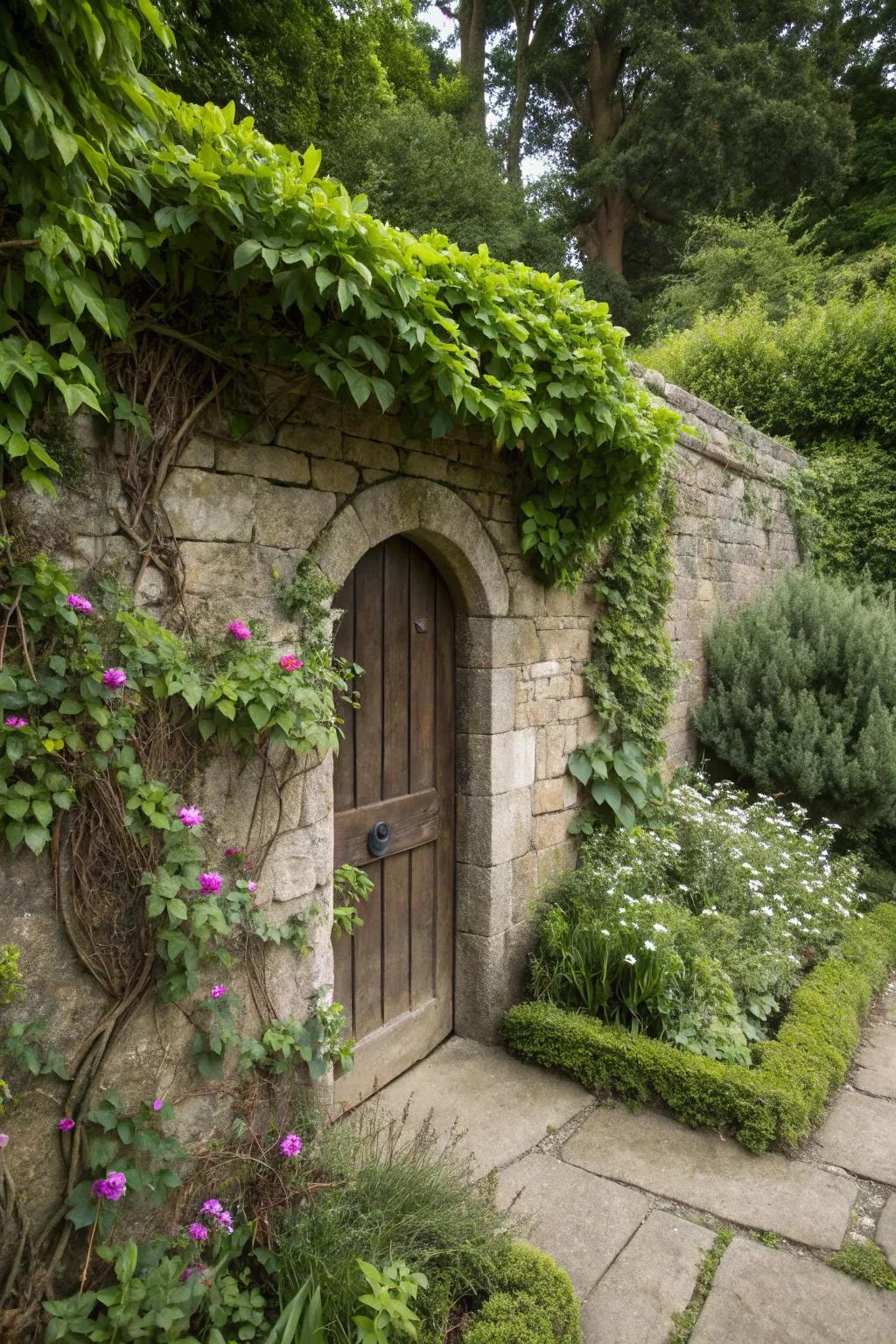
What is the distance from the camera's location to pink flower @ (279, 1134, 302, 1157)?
245cm

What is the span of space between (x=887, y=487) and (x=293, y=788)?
23.5 feet

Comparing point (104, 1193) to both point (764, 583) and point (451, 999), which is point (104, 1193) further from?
point (764, 583)

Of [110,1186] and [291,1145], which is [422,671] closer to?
[291,1145]

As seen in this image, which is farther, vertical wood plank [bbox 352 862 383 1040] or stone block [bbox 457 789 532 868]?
stone block [bbox 457 789 532 868]

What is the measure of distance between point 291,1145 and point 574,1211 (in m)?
1.02

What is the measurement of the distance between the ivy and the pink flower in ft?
6.36

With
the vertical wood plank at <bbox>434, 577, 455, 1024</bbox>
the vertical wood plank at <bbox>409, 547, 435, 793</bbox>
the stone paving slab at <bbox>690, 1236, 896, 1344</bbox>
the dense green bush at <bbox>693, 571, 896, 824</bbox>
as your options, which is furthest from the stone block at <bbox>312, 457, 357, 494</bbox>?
the dense green bush at <bbox>693, 571, 896, 824</bbox>

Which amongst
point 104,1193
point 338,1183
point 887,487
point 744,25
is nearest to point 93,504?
point 104,1193

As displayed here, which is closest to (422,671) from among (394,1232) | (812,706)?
(394,1232)

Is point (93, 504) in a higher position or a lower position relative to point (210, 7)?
lower

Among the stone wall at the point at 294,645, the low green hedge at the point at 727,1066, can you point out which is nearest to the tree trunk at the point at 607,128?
the stone wall at the point at 294,645

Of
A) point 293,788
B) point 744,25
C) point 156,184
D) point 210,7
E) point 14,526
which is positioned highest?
point 744,25

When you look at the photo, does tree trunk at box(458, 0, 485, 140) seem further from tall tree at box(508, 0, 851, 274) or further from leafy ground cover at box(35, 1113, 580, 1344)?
leafy ground cover at box(35, 1113, 580, 1344)

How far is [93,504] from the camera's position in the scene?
2.16 metres
